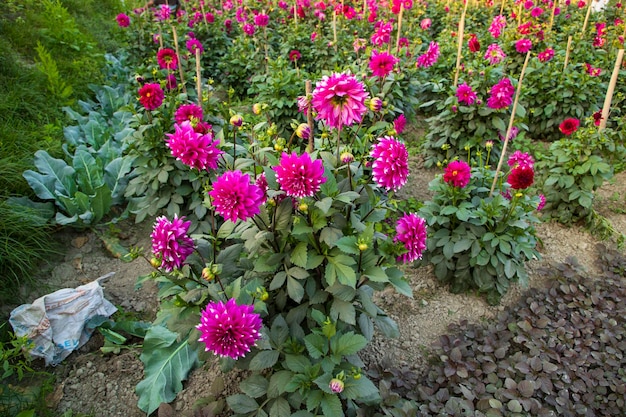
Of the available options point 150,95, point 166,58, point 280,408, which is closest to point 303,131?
point 280,408

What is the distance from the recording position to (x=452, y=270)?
2.73 meters

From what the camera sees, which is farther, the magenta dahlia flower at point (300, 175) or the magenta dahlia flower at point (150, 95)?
the magenta dahlia flower at point (150, 95)

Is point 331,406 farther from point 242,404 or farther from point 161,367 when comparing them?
point 161,367

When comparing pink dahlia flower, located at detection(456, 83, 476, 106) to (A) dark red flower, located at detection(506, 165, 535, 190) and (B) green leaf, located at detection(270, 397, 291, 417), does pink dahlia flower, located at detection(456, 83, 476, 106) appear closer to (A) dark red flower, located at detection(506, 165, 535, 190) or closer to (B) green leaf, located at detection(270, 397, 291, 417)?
(A) dark red flower, located at detection(506, 165, 535, 190)

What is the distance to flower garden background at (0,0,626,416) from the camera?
1518 mm

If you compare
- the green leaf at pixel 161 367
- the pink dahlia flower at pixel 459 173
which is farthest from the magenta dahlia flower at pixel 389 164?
the green leaf at pixel 161 367

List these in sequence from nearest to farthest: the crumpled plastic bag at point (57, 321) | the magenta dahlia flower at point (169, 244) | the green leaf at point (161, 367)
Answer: the magenta dahlia flower at point (169, 244) < the green leaf at point (161, 367) < the crumpled plastic bag at point (57, 321)

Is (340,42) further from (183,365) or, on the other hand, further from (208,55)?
(183,365)

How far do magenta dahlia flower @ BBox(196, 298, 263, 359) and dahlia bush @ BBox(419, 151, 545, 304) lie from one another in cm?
154

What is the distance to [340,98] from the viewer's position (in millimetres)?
1479

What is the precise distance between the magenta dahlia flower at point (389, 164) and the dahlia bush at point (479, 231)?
1020mm

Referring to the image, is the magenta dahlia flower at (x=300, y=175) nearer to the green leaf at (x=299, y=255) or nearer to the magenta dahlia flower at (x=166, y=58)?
the green leaf at (x=299, y=255)

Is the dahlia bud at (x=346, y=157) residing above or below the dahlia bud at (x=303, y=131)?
below

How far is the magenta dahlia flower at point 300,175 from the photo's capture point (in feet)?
4.46
